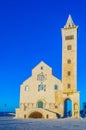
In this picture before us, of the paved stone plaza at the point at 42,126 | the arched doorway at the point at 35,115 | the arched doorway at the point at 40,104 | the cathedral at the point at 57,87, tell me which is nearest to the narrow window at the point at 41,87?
the cathedral at the point at 57,87

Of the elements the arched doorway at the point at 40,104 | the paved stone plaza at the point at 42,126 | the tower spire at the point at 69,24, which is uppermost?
the tower spire at the point at 69,24

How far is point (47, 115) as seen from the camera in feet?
216

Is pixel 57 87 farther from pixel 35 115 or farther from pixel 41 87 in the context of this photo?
pixel 35 115

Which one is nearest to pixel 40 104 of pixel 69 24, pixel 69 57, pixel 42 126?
pixel 69 57

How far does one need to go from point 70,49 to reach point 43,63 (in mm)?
6827

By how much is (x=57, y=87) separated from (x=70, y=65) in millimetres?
5625

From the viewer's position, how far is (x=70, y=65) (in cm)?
7250

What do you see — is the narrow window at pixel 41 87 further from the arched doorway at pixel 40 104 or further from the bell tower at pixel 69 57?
the bell tower at pixel 69 57

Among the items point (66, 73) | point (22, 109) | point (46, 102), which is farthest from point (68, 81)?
point (22, 109)

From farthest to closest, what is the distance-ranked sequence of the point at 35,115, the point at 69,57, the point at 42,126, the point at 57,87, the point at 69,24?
1. the point at 69,24
2. the point at 69,57
3. the point at 57,87
4. the point at 35,115
5. the point at 42,126

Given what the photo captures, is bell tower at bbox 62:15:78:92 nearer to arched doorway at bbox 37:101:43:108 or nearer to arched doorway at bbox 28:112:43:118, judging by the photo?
arched doorway at bbox 37:101:43:108

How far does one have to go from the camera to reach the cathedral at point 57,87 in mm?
70125

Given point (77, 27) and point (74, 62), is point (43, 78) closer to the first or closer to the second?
point (74, 62)

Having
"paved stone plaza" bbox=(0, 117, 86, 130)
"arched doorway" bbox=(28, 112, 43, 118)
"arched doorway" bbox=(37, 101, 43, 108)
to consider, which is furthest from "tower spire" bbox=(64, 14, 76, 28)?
"paved stone plaza" bbox=(0, 117, 86, 130)
